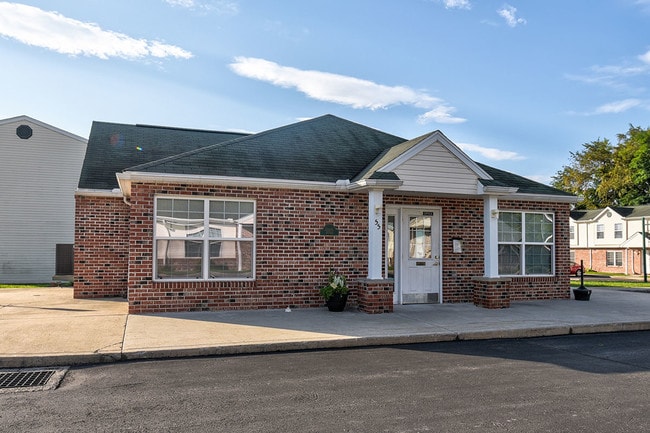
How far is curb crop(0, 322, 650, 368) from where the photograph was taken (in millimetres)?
6414

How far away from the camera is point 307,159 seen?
1201 centimetres

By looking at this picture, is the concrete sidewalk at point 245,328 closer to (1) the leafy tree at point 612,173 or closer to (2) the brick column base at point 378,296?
(2) the brick column base at point 378,296

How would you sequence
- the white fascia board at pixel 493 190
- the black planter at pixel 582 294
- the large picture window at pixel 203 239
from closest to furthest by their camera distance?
1. the large picture window at pixel 203 239
2. the white fascia board at pixel 493 190
3. the black planter at pixel 582 294

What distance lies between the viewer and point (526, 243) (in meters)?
13.0

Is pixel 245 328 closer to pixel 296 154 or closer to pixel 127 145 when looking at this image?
pixel 296 154

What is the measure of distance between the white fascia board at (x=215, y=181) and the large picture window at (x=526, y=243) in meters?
4.91

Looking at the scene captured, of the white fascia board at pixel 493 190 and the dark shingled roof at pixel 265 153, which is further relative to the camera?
the white fascia board at pixel 493 190

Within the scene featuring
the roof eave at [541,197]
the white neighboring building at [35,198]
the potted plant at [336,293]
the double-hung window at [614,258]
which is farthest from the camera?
the double-hung window at [614,258]

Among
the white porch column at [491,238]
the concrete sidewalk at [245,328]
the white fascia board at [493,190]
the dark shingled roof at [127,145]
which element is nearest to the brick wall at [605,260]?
the concrete sidewalk at [245,328]

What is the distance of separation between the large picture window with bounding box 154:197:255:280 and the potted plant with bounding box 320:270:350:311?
1.66 m

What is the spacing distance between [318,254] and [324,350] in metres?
3.89

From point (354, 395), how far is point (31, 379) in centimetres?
380

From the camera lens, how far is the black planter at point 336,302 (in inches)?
412

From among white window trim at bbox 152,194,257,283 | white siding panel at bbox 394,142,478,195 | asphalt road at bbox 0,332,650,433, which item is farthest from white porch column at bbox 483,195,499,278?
white window trim at bbox 152,194,257,283
